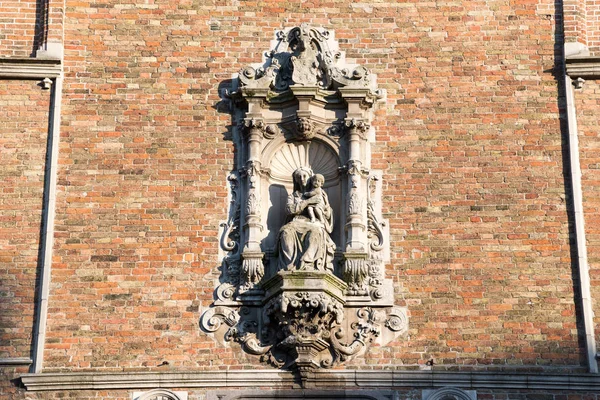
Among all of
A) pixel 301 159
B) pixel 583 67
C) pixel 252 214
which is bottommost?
pixel 252 214

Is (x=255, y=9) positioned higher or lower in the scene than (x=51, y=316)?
higher

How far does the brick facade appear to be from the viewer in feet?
58.1

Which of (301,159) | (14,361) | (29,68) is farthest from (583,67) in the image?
(14,361)

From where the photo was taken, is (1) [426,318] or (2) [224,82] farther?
(2) [224,82]

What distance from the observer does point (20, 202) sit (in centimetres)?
1842

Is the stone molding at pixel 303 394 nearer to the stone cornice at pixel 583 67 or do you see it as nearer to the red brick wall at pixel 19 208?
the red brick wall at pixel 19 208

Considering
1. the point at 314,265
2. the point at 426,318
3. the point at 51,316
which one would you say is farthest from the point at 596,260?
the point at 51,316

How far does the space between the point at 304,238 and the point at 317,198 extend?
0.53 meters

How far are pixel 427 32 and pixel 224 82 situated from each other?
8.21 feet

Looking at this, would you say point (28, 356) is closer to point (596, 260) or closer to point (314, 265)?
point (314, 265)

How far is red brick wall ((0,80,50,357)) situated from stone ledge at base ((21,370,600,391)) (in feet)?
2.24

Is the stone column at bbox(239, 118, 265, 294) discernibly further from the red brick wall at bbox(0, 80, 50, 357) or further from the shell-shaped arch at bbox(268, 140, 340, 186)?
the red brick wall at bbox(0, 80, 50, 357)

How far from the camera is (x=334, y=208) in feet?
60.5

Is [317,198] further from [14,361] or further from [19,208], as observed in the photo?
[14,361]
